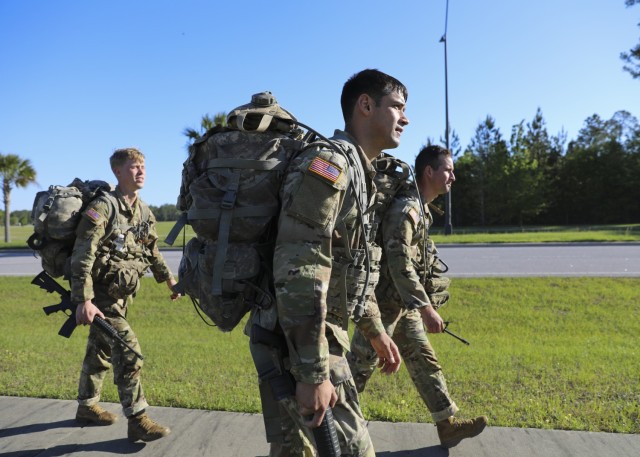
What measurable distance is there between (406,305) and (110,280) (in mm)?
2354

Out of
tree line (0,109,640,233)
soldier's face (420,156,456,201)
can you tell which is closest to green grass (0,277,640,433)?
soldier's face (420,156,456,201)

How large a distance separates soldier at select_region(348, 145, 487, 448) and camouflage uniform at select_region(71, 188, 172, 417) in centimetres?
172

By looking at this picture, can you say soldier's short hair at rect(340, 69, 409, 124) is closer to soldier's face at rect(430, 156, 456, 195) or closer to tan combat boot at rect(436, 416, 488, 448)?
soldier's face at rect(430, 156, 456, 195)

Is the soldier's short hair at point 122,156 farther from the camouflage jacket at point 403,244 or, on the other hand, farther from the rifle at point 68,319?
the camouflage jacket at point 403,244

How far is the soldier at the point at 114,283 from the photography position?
3674 millimetres

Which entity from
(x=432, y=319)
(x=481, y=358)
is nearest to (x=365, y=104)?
(x=432, y=319)

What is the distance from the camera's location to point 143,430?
3.59 meters

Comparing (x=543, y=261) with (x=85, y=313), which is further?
(x=543, y=261)

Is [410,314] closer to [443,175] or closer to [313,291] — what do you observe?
[443,175]

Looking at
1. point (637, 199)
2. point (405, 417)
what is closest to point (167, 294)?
point (405, 417)

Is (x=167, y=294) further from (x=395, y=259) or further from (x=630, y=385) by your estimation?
(x=630, y=385)

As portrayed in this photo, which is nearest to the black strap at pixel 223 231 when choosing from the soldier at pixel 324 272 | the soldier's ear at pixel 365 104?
the soldier at pixel 324 272

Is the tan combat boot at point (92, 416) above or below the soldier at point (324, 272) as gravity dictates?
below

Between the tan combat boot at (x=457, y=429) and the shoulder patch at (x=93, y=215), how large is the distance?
2872 millimetres
